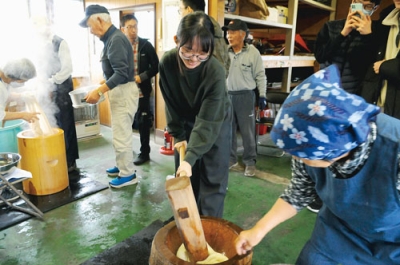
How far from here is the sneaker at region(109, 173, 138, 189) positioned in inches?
129

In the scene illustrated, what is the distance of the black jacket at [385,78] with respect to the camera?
2.06m

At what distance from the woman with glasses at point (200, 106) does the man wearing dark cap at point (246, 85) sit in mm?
1773

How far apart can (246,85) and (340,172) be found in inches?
111

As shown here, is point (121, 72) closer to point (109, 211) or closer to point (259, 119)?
point (109, 211)

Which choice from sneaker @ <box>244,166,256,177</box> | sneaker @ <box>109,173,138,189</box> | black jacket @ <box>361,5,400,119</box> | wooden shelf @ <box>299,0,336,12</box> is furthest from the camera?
wooden shelf @ <box>299,0,336,12</box>

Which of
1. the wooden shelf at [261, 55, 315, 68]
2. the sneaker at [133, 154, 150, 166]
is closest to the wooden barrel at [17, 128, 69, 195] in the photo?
the sneaker at [133, 154, 150, 166]

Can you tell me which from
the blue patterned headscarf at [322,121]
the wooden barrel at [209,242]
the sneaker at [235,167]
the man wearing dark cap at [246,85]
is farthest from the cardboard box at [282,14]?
the blue patterned headscarf at [322,121]

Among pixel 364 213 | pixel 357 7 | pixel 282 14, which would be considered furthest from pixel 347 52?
pixel 282 14

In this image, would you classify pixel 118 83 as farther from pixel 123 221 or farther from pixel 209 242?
pixel 209 242

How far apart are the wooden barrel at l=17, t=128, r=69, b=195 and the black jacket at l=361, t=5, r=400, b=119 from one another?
2.77 meters

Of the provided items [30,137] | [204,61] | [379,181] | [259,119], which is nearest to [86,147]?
[30,137]

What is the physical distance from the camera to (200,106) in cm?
Answer: 184

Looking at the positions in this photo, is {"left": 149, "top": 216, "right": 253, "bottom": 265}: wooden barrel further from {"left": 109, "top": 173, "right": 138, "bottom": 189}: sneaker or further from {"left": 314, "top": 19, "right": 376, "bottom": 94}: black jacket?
{"left": 109, "top": 173, "right": 138, "bottom": 189}: sneaker

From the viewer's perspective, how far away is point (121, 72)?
9.78 ft
